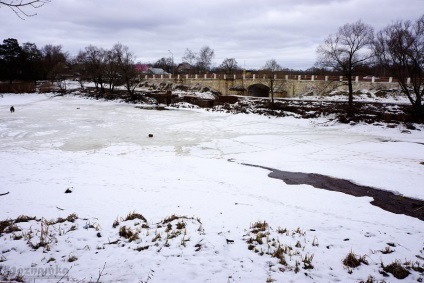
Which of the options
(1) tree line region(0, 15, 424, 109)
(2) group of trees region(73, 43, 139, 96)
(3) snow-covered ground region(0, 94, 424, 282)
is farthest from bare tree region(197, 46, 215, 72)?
(3) snow-covered ground region(0, 94, 424, 282)

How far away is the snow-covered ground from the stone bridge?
23.7 m

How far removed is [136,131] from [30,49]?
72281mm

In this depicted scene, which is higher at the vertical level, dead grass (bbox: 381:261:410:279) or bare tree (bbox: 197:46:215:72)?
bare tree (bbox: 197:46:215:72)

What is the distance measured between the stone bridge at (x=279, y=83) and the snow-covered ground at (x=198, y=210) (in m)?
23.7

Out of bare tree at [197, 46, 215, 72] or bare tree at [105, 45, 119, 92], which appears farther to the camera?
bare tree at [197, 46, 215, 72]

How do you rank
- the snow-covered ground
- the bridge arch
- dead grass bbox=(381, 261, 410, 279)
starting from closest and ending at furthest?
1. dead grass bbox=(381, 261, 410, 279)
2. the snow-covered ground
3. the bridge arch

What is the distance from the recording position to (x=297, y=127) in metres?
25.4

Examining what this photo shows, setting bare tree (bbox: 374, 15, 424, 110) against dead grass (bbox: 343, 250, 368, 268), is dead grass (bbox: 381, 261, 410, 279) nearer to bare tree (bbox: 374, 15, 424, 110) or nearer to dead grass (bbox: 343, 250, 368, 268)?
dead grass (bbox: 343, 250, 368, 268)

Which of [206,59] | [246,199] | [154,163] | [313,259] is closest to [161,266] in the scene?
[313,259]

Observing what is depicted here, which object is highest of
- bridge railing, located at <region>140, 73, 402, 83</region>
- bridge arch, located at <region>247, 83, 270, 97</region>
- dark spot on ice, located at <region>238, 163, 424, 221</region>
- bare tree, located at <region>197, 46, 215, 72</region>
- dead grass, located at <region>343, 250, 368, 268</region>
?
bare tree, located at <region>197, 46, 215, 72</region>

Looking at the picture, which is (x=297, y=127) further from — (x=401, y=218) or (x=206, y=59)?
(x=206, y=59)

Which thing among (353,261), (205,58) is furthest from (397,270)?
(205,58)

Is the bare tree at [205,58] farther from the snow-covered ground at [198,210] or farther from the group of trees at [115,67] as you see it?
the snow-covered ground at [198,210]

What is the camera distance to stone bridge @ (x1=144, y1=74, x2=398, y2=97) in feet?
139
